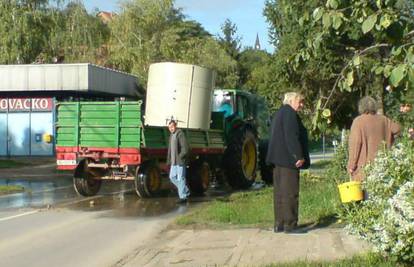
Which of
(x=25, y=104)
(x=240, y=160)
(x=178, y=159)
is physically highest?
(x=25, y=104)

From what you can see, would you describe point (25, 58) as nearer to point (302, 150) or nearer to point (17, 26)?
point (17, 26)

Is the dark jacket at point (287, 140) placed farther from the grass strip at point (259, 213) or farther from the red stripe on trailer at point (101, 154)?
the red stripe on trailer at point (101, 154)

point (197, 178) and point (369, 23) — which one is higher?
point (369, 23)

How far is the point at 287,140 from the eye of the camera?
30.8 feet

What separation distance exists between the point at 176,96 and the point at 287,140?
733 centimetres

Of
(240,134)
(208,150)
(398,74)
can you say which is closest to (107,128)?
(208,150)

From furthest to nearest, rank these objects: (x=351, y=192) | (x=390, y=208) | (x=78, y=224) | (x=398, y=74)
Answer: (x=78, y=224) < (x=351, y=192) < (x=390, y=208) < (x=398, y=74)

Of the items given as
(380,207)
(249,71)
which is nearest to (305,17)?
(380,207)

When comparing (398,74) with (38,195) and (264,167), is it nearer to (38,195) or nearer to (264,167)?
(38,195)

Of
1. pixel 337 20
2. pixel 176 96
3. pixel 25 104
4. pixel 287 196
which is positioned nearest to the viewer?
pixel 337 20

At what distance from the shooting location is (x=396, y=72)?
439 cm

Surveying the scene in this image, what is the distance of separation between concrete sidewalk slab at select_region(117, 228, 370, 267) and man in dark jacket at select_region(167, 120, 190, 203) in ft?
15.1

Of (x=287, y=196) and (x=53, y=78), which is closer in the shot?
(x=287, y=196)

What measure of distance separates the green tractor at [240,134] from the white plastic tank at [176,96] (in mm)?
1951
